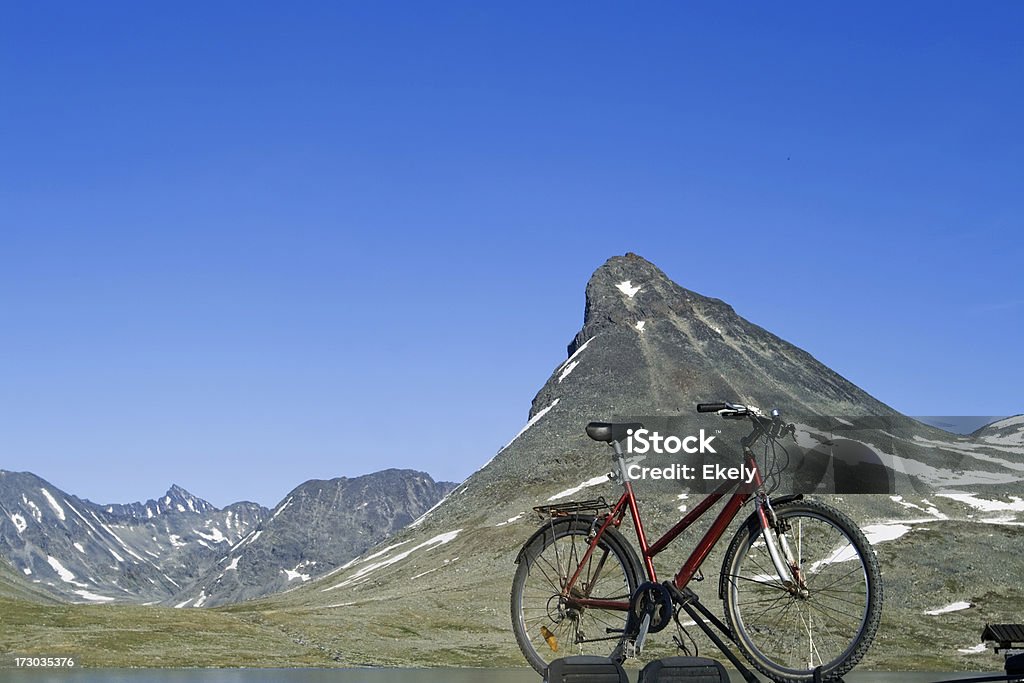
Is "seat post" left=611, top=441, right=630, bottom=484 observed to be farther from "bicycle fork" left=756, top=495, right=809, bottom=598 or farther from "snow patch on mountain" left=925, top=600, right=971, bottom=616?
"snow patch on mountain" left=925, top=600, right=971, bottom=616

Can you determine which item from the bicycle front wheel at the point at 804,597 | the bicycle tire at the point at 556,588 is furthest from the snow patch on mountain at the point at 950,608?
the bicycle front wheel at the point at 804,597

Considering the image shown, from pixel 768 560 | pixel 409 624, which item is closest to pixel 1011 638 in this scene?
pixel 768 560

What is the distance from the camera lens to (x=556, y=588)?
13758 mm

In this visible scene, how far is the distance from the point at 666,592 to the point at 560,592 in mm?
2474

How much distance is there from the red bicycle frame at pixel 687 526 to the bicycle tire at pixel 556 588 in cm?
15

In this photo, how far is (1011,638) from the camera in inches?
578

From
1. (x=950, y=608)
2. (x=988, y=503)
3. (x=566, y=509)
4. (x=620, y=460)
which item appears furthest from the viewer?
(x=988, y=503)

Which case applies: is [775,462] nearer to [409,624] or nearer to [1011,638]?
[1011,638]

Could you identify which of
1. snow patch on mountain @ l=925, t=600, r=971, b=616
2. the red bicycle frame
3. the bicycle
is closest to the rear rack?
the bicycle

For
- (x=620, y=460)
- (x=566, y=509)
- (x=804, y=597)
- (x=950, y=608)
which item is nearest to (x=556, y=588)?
(x=566, y=509)

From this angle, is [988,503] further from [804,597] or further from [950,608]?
[804,597]

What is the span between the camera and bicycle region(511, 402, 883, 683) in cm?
1048

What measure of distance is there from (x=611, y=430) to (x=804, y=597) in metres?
2.67

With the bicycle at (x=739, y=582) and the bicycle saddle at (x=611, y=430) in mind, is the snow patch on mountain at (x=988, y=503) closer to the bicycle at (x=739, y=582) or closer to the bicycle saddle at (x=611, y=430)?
the bicycle at (x=739, y=582)
